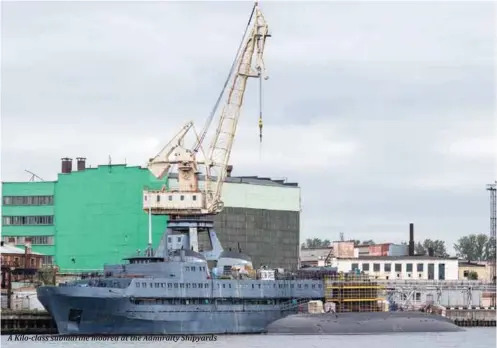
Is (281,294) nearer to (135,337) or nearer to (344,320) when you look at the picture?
(344,320)

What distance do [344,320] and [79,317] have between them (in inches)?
715

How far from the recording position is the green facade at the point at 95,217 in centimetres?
12475

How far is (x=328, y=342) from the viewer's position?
91.2 meters

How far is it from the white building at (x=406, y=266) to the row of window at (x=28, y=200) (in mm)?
32080

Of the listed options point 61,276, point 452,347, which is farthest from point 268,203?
point 452,347

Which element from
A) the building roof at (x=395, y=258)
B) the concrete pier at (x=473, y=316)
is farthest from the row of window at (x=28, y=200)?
the concrete pier at (x=473, y=316)

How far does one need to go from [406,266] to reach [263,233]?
804 inches

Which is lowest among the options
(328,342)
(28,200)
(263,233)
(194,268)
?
(328,342)

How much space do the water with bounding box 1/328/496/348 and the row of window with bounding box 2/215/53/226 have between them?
111 feet

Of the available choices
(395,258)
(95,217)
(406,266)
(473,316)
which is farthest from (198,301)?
(395,258)

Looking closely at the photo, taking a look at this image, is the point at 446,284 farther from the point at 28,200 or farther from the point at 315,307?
the point at 28,200

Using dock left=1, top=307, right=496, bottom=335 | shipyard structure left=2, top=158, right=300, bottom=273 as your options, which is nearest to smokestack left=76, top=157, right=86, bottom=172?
shipyard structure left=2, top=158, right=300, bottom=273

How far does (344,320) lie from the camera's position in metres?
102

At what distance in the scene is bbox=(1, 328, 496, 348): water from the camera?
86625 mm
